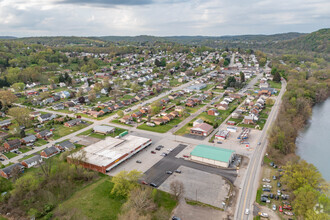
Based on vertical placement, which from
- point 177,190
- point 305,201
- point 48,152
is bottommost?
point 48,152

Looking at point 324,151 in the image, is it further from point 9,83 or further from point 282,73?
point 9,83

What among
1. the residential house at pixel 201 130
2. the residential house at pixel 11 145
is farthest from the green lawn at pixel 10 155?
the residential house at pixel 201 130

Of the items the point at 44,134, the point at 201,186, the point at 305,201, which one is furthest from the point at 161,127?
the point at 305,201

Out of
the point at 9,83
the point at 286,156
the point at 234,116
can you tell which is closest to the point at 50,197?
the point at 286,156

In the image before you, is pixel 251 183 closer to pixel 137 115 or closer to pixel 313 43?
pixel 137 115

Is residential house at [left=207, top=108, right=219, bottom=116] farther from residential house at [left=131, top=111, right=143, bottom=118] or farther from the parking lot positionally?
the parking lot

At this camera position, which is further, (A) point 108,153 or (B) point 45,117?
(B) point 45,117
